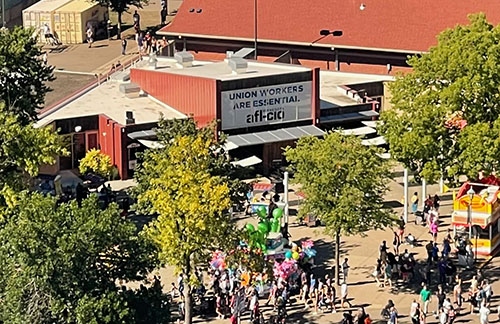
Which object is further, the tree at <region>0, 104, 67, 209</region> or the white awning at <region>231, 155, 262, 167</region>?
the white awning at <region>231, 155, 262, 167</region>

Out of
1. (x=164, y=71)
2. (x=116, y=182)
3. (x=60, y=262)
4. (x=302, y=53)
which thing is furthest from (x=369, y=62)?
(x=60, y=262)

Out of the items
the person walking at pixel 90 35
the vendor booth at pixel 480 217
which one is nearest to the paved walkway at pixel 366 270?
the vendor booth at pixel 480 217

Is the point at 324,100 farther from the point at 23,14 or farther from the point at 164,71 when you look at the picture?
the point at 23,14

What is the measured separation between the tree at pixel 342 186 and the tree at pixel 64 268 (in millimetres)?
11129

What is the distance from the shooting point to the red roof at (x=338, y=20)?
69.9 meters

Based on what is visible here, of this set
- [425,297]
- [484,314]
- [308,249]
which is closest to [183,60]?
[308,249]

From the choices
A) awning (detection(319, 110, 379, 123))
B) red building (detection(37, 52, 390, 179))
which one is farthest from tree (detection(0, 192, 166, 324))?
awning (detection(319, 110, 379, 123))

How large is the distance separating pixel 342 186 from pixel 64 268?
1395cm

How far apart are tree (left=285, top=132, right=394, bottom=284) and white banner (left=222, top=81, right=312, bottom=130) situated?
11.9 m

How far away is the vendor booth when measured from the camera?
49.4 m

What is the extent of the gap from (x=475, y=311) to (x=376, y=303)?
130 inches

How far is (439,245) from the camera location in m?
50.7

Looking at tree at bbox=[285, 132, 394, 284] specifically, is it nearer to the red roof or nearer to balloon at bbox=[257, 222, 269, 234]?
balloon at bbox=[257, 222, 269, 234]

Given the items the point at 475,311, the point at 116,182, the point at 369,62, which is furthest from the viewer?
the point at 369,62
